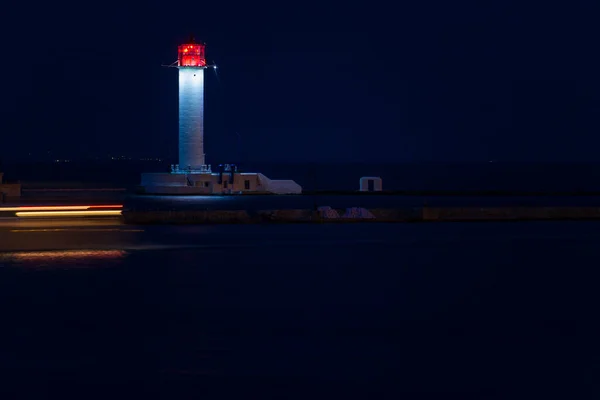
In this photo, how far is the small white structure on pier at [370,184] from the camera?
58.4 m

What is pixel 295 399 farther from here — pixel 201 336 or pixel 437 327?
pixel 437 327

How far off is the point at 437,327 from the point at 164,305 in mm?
4638

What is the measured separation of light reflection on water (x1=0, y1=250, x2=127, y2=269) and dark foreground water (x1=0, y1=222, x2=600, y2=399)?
0.04m

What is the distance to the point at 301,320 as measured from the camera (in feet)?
48.5

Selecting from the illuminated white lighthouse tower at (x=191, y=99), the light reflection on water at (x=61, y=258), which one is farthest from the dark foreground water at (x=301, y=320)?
the illuminated white lighthouse tower at (x=191, y=99)

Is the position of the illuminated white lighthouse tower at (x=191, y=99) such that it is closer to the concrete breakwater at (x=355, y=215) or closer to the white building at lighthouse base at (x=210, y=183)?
the white building at lighthouse base at (x=210, y=183)

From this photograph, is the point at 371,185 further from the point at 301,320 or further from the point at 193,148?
the point at 301,320

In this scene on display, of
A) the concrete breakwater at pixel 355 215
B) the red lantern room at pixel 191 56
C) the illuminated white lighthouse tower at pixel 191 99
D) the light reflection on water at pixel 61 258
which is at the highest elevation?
the red lantern room at pixel 191 56

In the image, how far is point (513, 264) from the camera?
22.5 m

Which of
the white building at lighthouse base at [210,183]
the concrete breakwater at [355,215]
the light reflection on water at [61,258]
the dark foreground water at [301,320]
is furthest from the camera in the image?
the white building at lighthouse base at [210,183]

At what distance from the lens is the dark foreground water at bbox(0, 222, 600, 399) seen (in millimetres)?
10930

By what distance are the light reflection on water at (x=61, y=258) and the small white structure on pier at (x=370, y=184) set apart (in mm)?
36110

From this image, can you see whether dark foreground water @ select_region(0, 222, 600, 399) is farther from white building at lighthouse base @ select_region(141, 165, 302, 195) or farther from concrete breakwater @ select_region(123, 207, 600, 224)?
white building at lighthouse base @ select_region(141, 165, 302, 195)

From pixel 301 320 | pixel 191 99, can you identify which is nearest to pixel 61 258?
pixel 301 320
